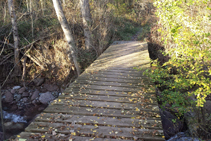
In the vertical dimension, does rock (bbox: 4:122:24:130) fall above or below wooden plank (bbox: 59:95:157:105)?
below

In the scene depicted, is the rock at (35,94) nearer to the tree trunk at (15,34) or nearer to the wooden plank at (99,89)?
the tree trunk at (15,34)

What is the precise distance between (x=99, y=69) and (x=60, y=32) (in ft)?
15.7

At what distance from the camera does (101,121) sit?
2619mm

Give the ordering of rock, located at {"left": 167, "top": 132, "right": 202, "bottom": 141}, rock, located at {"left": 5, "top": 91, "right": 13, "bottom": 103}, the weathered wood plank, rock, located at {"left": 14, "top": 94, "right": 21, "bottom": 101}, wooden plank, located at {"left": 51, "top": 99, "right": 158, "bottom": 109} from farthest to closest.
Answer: rock, located at {"left": 14, "top": 94, "right": 21, "bottom": 101}
rock, located at {"left": 5, "top": 91, "right": 13, "bottom": 103}
rock, located at {"left": 167, "top": 132, "right": 202, "bottom": 141}
the weathered wood plank
wooden plank, located at {"left": 51, "top": 99, "right": 158, "bottom": 109}

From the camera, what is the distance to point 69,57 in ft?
27.8

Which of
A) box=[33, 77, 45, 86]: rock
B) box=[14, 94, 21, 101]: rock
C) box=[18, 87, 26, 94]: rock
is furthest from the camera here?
box=[33, 77, 45, 86]: rock

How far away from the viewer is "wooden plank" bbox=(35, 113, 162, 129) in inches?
99.0

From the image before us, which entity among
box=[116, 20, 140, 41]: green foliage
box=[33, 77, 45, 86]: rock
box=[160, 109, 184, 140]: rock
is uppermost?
box=[116, 20, 140, 41]: green foliage

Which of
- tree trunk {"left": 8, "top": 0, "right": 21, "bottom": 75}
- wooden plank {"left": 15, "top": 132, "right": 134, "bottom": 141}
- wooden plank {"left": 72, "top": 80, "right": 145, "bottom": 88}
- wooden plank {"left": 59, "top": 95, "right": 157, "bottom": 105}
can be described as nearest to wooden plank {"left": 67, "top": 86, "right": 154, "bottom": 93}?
wooden plank {"left": 72, "top": 80, "right": 145, "bottom": 88}

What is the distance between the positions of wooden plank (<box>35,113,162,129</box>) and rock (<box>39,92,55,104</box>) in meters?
5.49

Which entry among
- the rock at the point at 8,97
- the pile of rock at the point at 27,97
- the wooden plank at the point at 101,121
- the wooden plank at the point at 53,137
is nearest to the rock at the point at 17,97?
Result: the pile of rock at the point at 27,97

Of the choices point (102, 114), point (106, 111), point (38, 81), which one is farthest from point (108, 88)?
point (38, 81)

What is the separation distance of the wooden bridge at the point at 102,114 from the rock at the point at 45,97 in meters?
4.23

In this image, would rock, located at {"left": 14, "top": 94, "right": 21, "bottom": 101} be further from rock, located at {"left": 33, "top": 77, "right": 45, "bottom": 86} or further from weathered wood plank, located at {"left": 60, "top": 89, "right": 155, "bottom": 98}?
weathered wood plank, located at {"left": 60, "top": 89, "right": 155, "bottom": 98}
